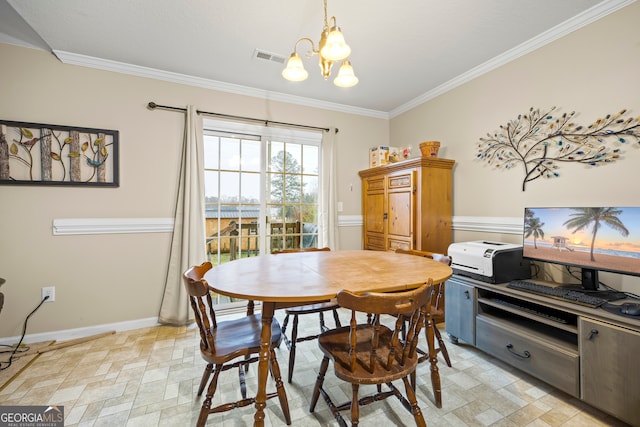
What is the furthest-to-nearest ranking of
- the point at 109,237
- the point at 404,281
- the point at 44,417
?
the point at 109,237 → the point at 44,417 → the point at 404,281

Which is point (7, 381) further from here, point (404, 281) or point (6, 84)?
point (404, 281)

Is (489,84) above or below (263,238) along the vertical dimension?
above

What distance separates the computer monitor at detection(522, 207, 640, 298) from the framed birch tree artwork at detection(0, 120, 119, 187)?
361 cm

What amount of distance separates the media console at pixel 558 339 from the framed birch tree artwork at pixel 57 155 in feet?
10.9

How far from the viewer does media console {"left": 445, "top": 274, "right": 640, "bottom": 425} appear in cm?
136

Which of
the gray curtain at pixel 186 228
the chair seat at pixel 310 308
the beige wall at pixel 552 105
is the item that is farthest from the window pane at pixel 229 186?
the beige wall at pixel 552 105

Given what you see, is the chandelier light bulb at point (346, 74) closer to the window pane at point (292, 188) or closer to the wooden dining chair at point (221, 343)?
the wooden dining chair at point (221, 343)

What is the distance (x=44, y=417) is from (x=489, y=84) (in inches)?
161

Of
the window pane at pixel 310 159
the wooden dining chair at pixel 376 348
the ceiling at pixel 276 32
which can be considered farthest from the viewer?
the window pane at pixel 310 159

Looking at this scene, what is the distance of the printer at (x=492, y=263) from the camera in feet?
6.61

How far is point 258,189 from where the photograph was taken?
3293mm

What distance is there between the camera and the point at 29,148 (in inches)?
91.0

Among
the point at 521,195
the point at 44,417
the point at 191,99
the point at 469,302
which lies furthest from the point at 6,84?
the point at 521,195
